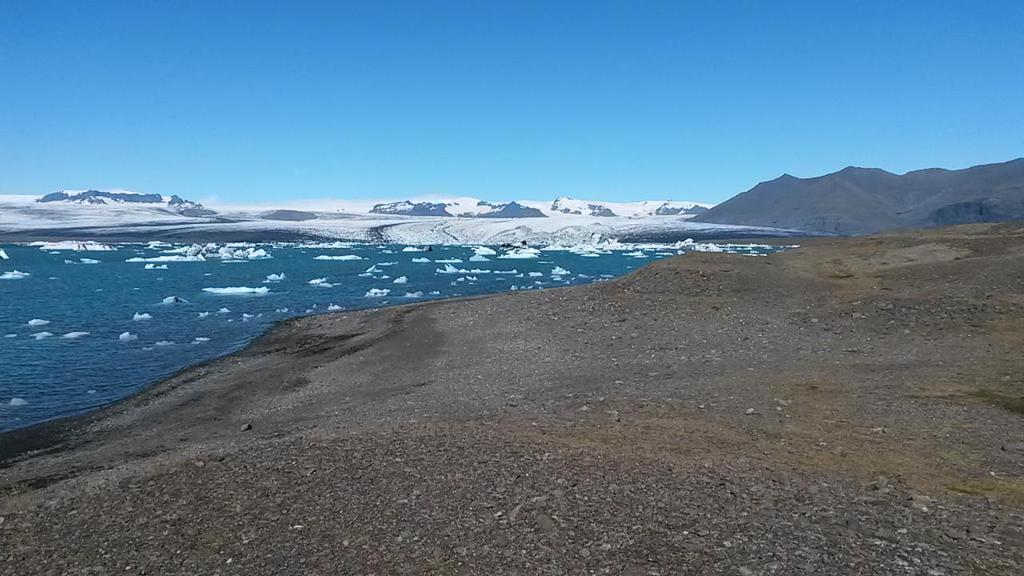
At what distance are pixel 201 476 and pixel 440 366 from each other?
6903mm

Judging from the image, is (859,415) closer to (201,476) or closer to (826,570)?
(826,570)

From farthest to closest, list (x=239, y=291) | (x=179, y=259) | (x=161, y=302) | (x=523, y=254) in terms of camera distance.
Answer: (x=523, y=254) < (x=179, y=259) < (x=239, y=291) < (x=161, y=302)

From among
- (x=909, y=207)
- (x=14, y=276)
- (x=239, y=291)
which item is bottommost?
(x=14, y=276)

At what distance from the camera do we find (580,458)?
7.33m

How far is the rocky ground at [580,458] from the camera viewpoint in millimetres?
5465

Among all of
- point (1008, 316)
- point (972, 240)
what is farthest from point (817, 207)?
point (1008, 316)

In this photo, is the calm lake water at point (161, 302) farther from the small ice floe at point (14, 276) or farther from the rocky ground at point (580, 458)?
the rocky ground at point (580, 458)

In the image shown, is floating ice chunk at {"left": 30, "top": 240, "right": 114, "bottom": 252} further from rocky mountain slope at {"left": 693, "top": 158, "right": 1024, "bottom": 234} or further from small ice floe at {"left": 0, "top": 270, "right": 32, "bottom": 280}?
rocky mountain slope at {"left": 693, "top": 158, "right": 1024, "bottom": 234}

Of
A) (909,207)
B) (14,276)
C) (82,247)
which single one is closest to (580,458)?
(14,276)

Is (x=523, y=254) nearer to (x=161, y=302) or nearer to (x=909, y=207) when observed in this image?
(x=161, y=302)

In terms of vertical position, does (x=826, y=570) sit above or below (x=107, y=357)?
above

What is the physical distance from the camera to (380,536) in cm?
579

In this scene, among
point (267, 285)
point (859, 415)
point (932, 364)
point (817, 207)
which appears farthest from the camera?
point (817, 207)

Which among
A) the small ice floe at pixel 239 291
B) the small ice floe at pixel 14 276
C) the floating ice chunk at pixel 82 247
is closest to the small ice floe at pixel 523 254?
the small ice floe at pixel 239 291
